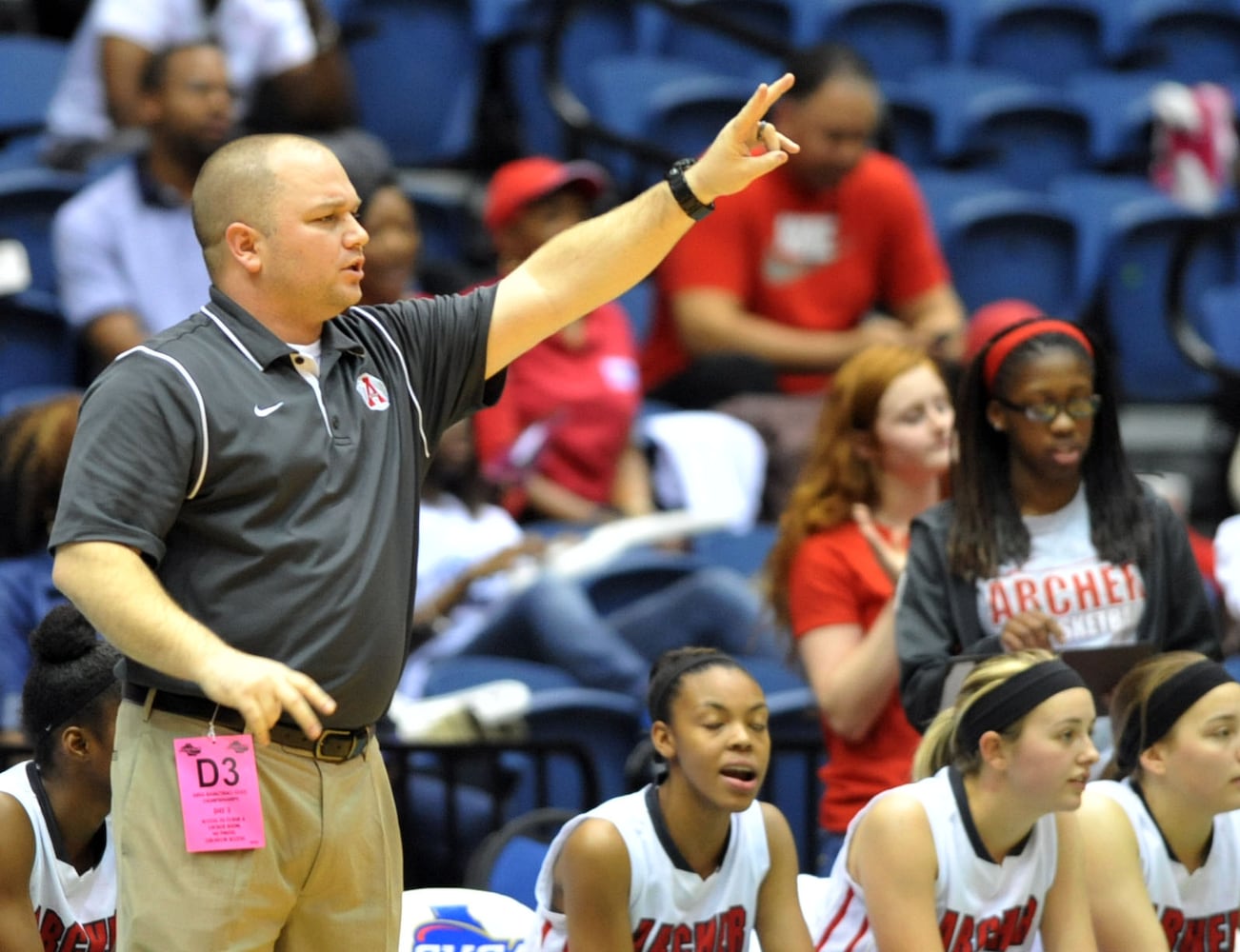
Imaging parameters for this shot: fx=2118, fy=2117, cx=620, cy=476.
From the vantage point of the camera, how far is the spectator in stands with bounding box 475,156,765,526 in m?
6.24

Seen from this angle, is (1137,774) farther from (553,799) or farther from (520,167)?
(520,167)

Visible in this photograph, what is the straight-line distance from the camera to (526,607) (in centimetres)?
550

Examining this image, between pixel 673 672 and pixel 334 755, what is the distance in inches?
33.6

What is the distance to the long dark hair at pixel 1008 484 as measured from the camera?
13.0 feet

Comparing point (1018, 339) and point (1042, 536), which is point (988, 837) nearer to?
point (1042, 536)

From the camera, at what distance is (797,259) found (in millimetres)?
6801

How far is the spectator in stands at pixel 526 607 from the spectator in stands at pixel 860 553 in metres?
0.85

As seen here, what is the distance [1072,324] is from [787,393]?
2625 millimetres

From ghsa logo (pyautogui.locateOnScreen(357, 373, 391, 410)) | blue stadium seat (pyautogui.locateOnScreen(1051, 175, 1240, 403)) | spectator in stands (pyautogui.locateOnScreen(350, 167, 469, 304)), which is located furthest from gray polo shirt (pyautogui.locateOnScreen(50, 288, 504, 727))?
blue stadium seat (pyautogui.locateOnScreen(1051, 175, 1240, 403))

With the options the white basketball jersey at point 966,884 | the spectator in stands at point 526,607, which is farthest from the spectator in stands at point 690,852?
the spectator in stands at point 526,607

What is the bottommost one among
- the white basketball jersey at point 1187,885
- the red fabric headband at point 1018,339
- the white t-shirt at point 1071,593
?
the white basketball jersey at point 1187,885

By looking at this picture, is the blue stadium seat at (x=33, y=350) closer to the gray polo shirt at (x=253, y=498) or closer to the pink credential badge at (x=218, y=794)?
the gray polo shirt at (x=253, y=498)

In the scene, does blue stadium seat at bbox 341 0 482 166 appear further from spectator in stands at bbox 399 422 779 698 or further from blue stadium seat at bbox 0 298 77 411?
A: spectator in stands at bbox 399 422 779 698

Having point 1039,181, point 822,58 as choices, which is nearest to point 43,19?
point 822,58
